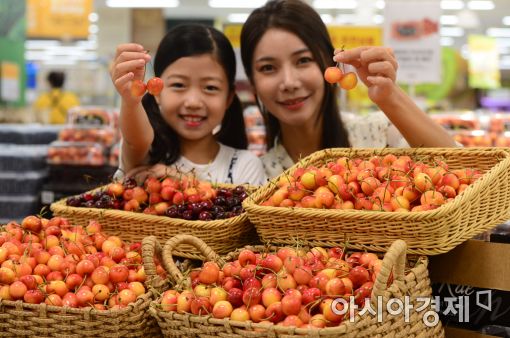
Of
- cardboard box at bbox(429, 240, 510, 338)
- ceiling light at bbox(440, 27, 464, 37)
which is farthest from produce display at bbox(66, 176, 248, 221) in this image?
ceiling light at bbox(440, 27, 464, 37)

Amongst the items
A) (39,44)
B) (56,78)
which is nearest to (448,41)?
(39,44)

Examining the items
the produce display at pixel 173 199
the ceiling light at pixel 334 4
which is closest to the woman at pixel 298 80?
the produce display at pixel 173 199

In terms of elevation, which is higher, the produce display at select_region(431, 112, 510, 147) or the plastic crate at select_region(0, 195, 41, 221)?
the produce display at select_region(431, 112, 510, 147)

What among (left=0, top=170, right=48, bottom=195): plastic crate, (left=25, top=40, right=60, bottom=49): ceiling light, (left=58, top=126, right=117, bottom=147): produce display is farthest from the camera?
(left=25, top=40, right=60, bottom=49): ceiling light

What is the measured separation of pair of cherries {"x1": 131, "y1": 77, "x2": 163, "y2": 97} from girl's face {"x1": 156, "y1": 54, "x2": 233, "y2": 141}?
1.44 ft

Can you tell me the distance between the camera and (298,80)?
103 inches

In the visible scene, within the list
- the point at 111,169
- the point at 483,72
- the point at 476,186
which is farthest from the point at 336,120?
the point at 483,72

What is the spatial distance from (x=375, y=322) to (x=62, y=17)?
8.81 m

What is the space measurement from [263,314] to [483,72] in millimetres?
12751

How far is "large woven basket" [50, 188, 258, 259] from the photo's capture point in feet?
6.61

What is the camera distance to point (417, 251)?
67.2 inches

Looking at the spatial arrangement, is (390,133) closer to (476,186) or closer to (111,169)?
(476,186)

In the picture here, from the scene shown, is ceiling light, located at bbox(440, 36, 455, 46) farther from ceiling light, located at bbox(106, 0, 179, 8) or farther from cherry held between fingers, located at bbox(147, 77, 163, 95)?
cherry held between fingers, located at bbox(147, 77, 163, 95)

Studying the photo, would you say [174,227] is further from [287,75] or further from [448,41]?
[448,41]
